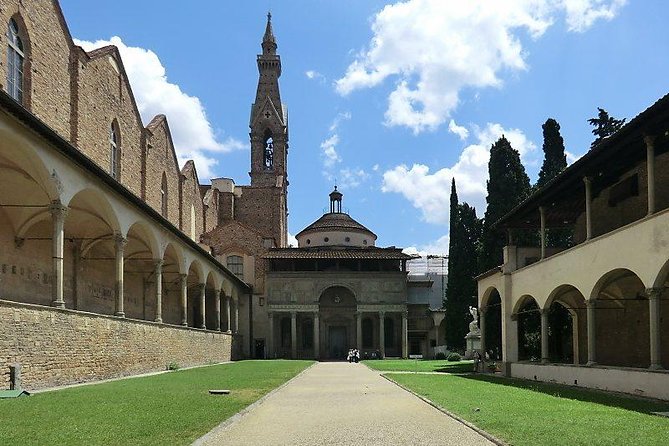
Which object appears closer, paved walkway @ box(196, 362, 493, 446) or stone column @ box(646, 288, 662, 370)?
paved walkway @ box(196, 362, 493, 446)

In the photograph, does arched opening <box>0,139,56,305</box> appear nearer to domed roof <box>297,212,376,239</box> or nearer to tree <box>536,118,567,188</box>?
tree <box>536,118,567,188</box>

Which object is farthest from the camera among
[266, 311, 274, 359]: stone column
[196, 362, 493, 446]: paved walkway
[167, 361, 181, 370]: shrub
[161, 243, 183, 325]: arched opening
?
[266, 311, 274, 359]: stone column

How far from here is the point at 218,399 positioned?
14469 mm

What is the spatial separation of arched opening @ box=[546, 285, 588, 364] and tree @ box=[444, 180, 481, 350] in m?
14.5

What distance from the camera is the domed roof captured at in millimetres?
64188

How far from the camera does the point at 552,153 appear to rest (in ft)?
129

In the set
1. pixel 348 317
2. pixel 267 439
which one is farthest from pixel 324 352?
pixel 267 439

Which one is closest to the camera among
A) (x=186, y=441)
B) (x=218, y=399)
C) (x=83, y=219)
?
(x=186, y=441)

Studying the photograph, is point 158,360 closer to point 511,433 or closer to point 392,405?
point 392,405

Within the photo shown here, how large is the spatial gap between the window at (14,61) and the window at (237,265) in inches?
1356

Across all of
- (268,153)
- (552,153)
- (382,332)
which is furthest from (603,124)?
(268,153)

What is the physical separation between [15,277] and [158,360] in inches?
241

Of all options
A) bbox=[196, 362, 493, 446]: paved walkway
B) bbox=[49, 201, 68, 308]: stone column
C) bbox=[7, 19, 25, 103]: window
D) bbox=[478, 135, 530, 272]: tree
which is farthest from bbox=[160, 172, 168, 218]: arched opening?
bbox=[196, 362, 493, 446]: paved walkway

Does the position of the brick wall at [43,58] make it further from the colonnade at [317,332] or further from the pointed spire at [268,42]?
the pointed spire at [268,42]
